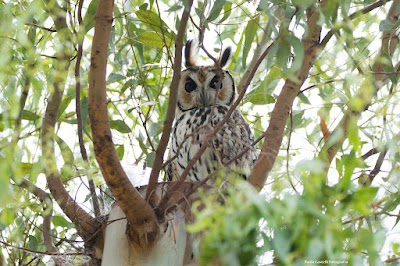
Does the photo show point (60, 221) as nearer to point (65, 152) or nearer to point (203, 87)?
point (65, 152)

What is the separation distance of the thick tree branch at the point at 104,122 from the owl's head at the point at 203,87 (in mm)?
1203

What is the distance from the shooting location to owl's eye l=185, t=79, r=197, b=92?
2837mm

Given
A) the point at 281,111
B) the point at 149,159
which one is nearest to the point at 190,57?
the point at 149,159

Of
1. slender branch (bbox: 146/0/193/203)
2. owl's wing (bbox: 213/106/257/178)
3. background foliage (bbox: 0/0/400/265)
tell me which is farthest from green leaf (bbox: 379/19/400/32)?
owl's wing (bbox: 213/106/257/178)

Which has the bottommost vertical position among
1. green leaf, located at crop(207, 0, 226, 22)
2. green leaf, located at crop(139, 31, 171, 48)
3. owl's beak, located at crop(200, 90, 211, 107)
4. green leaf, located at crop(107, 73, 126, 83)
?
green leaf, located at crop(207, 0, 226, 22)

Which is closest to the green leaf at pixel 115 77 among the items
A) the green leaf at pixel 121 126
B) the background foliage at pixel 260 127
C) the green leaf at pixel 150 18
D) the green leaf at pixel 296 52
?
the background foliage at pixel 260 127

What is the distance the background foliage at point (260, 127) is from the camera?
1.02 m

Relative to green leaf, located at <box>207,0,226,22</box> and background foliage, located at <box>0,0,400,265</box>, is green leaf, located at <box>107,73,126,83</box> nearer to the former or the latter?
background foliage, located at <box>0,0,400,265</box>

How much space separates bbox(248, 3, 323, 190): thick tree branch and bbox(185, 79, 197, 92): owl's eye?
41.7 inches

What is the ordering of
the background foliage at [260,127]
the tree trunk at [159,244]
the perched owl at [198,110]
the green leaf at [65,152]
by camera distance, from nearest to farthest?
the background foliage at [260,127] → the tree trunk at [159,244] → the green leaf at [65,152] → the perched owl at [198,110]

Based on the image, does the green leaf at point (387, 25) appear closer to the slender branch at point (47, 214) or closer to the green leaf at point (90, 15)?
the green leaf at point (90, 15)

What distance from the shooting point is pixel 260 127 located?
256cm

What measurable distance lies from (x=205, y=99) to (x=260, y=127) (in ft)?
1.00

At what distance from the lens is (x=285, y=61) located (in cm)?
145
